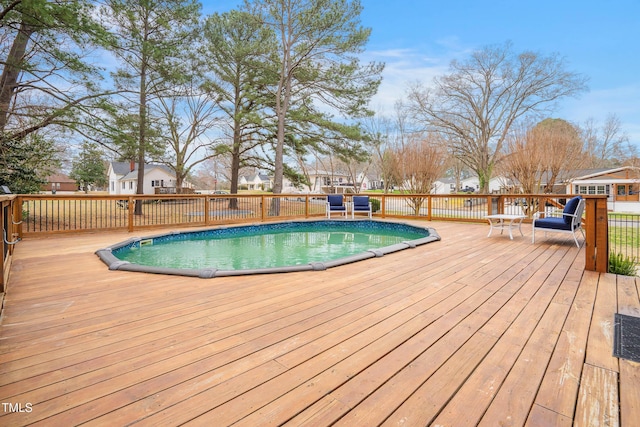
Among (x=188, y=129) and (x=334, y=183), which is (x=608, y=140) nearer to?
(x=334, y=183)

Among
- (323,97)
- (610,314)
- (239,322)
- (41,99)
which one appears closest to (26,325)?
(239,322)

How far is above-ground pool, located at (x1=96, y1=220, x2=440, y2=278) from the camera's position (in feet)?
12.3

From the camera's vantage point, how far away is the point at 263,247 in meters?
6.36

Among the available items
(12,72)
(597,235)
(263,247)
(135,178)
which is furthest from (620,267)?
(135,178)

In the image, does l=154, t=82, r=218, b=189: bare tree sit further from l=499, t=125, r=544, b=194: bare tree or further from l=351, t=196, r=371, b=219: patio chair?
l=499, t=125, r=544, b=194: bare tree

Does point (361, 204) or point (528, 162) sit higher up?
point (528, 162)

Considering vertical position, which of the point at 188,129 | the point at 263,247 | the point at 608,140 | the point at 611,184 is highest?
the point at 608,140

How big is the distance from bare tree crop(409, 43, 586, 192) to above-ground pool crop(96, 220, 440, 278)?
1171 cm

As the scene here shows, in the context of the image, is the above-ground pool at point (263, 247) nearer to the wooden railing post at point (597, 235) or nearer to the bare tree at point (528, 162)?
the wooden railing post at point (597, 235)

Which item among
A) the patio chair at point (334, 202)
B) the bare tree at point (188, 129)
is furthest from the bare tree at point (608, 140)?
the bare tree at point (188, 129)

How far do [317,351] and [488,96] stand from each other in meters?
19.2

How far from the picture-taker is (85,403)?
1288 mm

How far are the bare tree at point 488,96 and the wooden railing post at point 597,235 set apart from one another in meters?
14.5

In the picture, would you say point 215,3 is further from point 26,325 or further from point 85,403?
point 85,403
